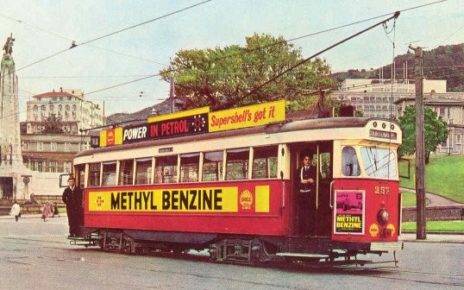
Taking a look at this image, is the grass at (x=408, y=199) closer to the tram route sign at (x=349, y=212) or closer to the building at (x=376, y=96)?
the tram route sign at (x=349, y=212)

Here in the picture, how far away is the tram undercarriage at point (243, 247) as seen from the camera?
1592 cm

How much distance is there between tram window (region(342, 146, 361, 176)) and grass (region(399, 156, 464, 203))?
62042mm

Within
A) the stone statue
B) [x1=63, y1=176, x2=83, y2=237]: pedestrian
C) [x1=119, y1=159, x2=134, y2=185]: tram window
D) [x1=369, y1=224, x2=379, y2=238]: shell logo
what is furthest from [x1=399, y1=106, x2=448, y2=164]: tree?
[x1=369, y1=224, x2=379, y2=238]: shell logo

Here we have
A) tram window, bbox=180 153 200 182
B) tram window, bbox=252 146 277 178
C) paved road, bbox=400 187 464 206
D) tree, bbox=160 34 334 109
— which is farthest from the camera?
paved road, bbox=400 187 464 206

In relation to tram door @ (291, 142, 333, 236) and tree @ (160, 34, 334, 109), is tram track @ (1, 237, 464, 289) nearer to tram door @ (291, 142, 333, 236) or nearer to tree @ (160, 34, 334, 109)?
tram door @ (291, 142, 333, 236)

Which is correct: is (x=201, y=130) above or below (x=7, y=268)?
above

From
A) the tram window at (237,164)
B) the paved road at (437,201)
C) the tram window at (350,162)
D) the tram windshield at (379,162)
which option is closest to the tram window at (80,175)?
the tram window at (237,164)

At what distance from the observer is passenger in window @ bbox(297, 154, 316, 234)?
16.6 metres

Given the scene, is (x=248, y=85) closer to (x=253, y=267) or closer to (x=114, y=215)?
(x=114, y=215)

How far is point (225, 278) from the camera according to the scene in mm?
14367

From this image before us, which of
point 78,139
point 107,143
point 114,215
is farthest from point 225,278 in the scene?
point 78,139

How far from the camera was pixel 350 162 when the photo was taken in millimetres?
16062

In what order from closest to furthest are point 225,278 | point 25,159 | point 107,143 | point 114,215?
1. point 225,278
2. point 114,215
3. point 107,143
4. point 25,159

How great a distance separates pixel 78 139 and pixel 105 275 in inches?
4855
